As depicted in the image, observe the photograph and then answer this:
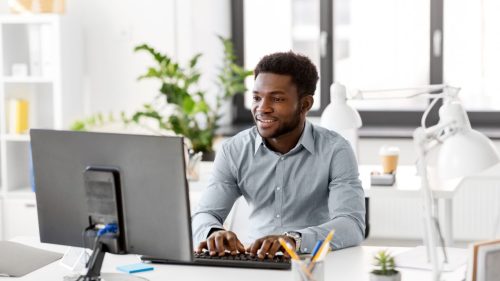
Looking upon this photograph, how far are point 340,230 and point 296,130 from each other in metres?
0.42

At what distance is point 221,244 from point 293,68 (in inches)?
27.5

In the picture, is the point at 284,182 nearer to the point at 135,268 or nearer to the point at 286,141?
the point at 286,141

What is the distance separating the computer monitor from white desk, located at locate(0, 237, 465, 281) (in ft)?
0.59

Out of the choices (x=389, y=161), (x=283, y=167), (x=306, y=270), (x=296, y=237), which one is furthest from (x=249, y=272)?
(x=389, y=161)

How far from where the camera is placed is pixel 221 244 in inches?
96.6

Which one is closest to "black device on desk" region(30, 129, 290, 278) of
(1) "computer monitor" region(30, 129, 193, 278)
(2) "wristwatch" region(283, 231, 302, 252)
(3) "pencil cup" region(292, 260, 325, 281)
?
(1) "computer monitor" region(30, 129, 193, 278)

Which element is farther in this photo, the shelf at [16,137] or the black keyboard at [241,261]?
the shelf at [16,137]

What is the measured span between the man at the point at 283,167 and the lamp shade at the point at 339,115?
2.12 ft

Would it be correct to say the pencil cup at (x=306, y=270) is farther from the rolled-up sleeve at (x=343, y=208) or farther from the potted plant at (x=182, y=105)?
the potted plant at (x=182, y=105)

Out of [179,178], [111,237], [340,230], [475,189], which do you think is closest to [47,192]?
[111,237]

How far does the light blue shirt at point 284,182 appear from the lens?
9.20 ft

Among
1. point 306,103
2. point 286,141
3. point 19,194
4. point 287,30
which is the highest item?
point 287,30

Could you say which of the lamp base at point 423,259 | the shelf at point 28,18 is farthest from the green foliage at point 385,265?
the shelf at point 28,18

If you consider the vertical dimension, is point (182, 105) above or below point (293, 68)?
below
